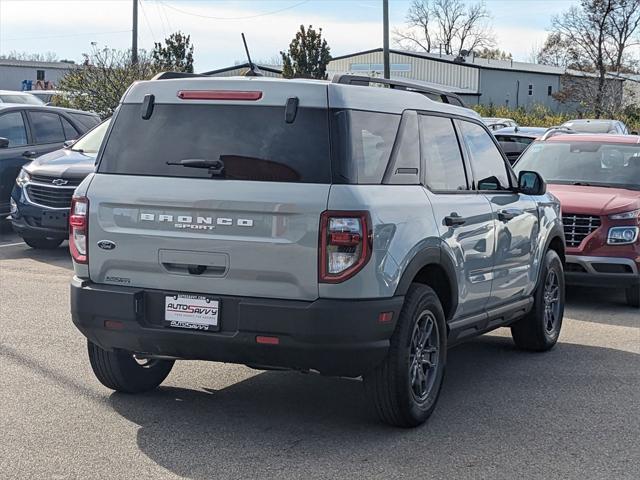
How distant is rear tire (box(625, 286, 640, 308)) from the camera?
34.7ft

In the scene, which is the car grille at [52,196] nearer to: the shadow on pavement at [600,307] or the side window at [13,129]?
the side window at [13,129]

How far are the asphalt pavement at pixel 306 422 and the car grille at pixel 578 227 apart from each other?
233 centimetres

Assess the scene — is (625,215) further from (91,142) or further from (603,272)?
(91,142)

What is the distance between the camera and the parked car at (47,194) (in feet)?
42.5

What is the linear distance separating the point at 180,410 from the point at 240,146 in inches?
67.5

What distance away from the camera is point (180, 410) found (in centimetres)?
621

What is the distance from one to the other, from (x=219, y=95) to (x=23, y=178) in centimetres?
845

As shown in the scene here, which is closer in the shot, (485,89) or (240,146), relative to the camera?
(240,146)

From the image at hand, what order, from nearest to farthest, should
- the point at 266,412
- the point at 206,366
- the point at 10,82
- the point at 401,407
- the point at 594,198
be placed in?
1. the point at 401,407
2. the point at 266,412
3. the point at 206,366
4. the point at 594,198
5. the point at 10,82

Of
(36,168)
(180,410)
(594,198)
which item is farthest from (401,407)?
(36,168)

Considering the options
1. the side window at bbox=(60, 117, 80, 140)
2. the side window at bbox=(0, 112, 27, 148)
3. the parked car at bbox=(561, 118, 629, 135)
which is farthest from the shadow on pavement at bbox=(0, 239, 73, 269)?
the parked car at bbox=(561, 118, 629, 135)

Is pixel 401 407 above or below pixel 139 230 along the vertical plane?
below

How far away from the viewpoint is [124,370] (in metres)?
6.38

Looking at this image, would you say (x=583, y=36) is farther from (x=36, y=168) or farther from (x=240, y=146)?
(x=240, y=146)
